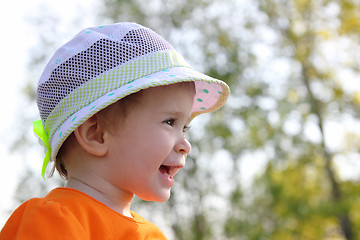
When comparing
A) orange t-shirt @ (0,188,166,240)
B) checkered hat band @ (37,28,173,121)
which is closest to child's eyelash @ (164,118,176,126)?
checkered hat band @ (37,28,173,121)

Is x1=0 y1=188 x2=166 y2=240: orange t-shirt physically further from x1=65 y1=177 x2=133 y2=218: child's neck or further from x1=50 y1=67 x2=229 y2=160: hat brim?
x1=50 y1=67 x2=229 y2=160: hat brim

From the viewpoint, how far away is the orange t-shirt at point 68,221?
4.84 feet

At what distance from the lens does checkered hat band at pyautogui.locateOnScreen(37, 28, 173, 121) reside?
68.7 inches

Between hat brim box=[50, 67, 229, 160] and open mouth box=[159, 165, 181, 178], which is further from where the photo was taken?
open mouth box=[159, 165, 181, 178]

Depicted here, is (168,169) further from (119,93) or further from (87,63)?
(87,63)

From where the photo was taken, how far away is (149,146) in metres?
1.73

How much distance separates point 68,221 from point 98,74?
53cm

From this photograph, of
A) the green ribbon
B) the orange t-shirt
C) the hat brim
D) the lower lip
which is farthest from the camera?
the green ribbon

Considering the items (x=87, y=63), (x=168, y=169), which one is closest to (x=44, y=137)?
(x=87, y=63)

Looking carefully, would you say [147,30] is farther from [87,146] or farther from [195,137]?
[195,137]

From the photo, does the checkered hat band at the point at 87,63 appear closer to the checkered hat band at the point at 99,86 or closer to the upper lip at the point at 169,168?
the checkered hat band at the point at 99,86

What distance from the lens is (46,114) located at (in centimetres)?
183

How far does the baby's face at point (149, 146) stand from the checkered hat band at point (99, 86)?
0.08 metres

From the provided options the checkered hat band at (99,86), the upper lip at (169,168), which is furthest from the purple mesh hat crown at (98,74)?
the upper lip at (169,168)
